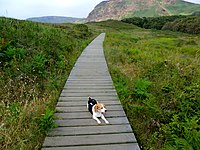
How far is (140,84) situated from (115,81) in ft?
4.81

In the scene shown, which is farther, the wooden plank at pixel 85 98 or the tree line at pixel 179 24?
the tree line at pixel 179 24

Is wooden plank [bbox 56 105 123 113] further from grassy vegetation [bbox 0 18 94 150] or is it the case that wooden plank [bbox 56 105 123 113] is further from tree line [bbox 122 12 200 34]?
tree line [bbox 122 12 200 34]

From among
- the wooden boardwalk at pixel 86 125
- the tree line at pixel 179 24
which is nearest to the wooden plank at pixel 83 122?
the wooden boardwalk at pixel 86 125

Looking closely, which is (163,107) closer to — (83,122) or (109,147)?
(83,122)

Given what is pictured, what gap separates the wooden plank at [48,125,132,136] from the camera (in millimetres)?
4180

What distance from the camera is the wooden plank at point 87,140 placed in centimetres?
384

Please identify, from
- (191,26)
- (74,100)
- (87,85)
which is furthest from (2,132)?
(191,26)

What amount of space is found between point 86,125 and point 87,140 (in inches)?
22.6

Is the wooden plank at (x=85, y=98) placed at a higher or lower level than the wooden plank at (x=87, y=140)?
lower

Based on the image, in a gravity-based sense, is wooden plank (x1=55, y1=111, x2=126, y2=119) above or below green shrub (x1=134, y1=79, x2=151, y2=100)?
below

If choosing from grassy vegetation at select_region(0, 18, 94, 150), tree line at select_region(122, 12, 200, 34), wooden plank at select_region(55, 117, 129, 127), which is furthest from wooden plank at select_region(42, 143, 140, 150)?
tree line at select_region(122, 12, 200, 34)

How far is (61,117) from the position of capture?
4793 millimetres

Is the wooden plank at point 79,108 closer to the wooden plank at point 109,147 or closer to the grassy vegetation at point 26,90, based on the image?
the grassy vegetation at point 26,90

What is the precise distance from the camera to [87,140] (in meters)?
3.95
